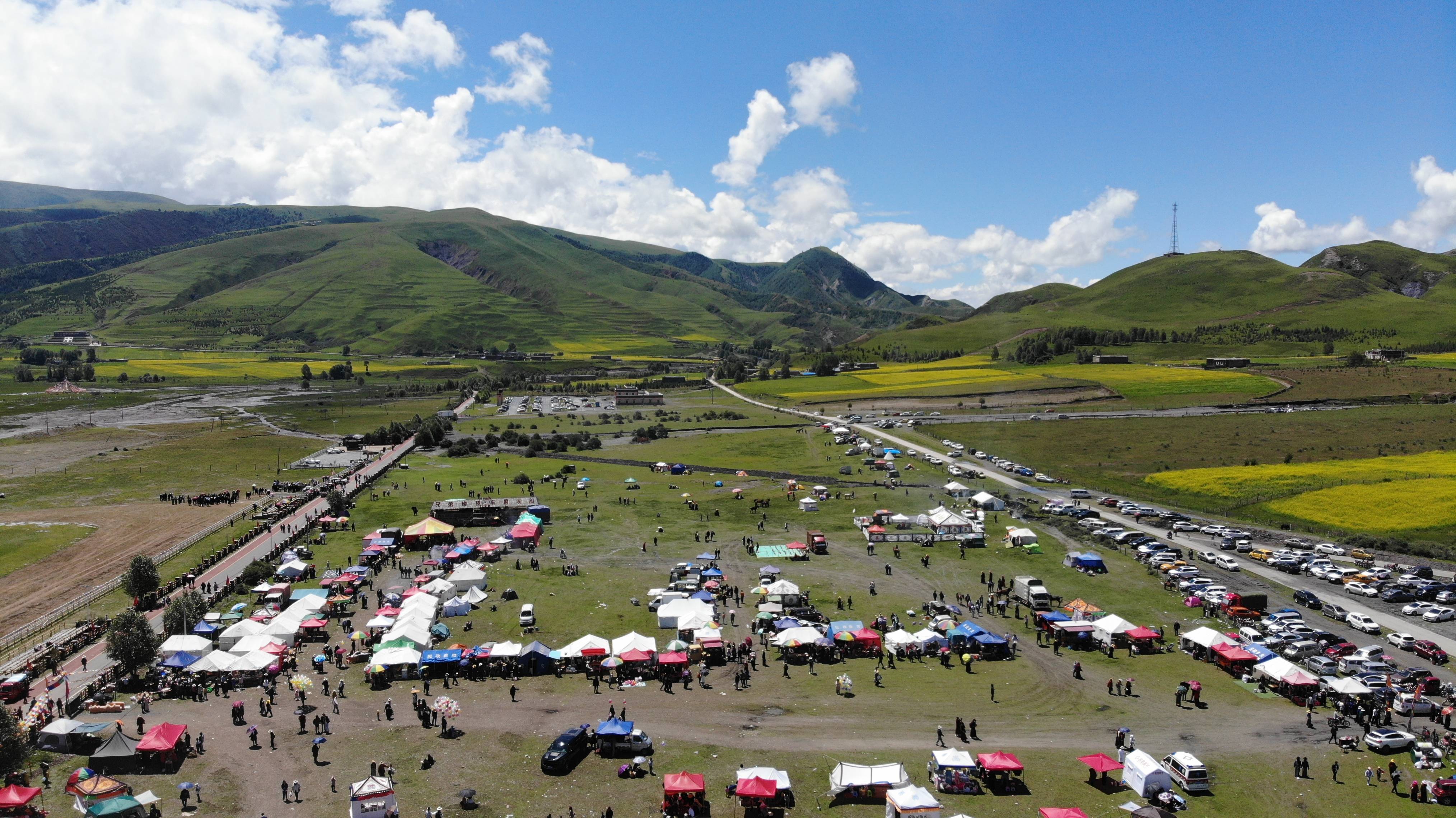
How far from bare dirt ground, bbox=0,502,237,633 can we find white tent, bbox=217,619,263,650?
1431 cm

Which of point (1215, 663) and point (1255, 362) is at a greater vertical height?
point (1255, 362)

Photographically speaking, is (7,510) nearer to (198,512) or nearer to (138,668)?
(198,512)

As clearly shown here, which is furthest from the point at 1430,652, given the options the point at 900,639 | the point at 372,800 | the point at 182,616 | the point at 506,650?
the point at 182,616

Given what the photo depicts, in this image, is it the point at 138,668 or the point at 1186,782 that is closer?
the point at 1186,782

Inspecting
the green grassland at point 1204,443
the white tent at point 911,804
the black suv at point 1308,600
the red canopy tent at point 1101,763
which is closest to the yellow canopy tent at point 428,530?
the white tent at point 911,804

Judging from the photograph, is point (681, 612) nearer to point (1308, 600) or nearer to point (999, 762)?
point (999, 762)

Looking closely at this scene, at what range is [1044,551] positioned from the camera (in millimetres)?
52625

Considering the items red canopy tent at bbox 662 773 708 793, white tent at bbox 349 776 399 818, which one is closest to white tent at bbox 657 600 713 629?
red canopy tent at bbox 662 773 708 793

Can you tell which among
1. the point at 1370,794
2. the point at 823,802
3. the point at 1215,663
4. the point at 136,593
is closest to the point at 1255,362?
the point at 1215,663

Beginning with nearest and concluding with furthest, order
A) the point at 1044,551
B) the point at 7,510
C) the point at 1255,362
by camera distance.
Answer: the point at 1044,551 < the point at 7,510 < the point at 1255,362

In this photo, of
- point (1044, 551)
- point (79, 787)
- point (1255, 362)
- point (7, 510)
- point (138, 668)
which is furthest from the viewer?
point (1255, 362)

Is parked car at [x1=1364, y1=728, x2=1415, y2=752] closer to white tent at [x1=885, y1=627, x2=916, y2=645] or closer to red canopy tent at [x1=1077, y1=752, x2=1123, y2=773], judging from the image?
red canopy tent at [x1=1077, y1=752, x2=1123, y2=773]

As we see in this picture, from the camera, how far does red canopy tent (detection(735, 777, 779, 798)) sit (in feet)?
77.6

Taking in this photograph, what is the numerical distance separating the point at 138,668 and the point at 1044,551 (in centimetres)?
5032
